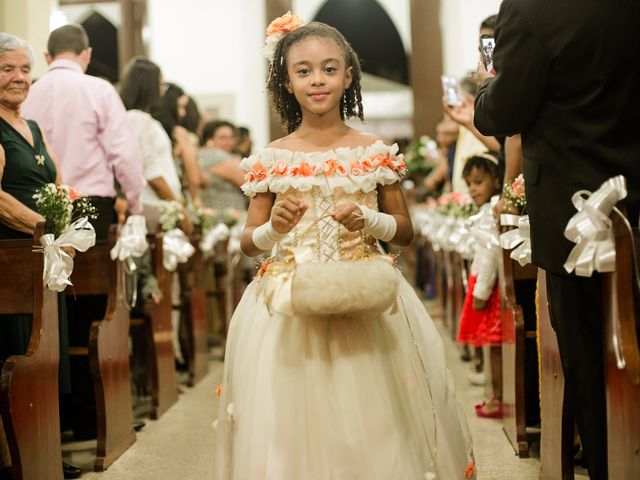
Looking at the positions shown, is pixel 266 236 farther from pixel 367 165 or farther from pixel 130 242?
pixel 130 242

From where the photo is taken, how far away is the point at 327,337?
2.97 m

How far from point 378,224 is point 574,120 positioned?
2.15 ft

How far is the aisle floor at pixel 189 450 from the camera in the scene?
4.31 metres

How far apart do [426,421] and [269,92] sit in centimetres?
125

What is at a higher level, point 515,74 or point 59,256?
point 515,74

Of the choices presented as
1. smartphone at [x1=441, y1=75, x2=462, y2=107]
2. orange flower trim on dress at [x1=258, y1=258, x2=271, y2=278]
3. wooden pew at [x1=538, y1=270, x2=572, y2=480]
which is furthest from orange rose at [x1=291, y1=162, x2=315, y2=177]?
smartphone at [x1=441, y1=75, x2=462, y2=107]

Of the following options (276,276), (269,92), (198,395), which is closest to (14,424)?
(276,276)

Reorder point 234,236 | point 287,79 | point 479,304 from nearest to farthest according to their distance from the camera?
point 287,79 → point 479,304 → point 234,236

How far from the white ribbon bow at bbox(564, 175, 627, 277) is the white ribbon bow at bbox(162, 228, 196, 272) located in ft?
12.1

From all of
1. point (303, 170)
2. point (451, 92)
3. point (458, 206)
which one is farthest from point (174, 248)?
point (303, 170)

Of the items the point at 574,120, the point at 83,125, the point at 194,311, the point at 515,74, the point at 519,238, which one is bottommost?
the point at 194,311

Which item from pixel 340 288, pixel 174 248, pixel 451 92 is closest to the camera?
pixel 340 288

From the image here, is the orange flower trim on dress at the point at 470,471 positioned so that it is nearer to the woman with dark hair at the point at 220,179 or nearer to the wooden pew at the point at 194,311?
the wooden pew at the point at 194,311

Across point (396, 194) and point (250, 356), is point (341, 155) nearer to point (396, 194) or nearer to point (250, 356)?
point (396, 194)
